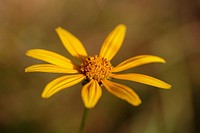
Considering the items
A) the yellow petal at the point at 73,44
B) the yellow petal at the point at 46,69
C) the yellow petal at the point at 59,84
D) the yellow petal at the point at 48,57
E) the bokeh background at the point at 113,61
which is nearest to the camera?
the yellow petal at the point at 59,84

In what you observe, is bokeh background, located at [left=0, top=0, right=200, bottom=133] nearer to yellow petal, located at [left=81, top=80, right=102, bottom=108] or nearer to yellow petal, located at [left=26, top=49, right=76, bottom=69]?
yellow petal, located at [left=26, top=49, right=76, bottom=69]

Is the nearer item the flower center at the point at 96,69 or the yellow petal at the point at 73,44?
the flower center at the point at 96,69

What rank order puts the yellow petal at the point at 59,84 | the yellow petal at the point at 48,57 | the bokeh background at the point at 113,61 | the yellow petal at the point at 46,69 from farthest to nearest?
1. the bokeh background at the point at 113,61
2. the yellow petal at the point at 48,57
3. the yellow petal at the point at 46,69
4. the yellow petal at the point at 59,84

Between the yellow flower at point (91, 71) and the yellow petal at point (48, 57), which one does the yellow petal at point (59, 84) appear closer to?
the yellow flower at point (91, 71)

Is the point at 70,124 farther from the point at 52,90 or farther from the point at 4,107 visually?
the point at 52,90

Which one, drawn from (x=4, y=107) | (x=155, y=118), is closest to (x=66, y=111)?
(x=4, y=107)

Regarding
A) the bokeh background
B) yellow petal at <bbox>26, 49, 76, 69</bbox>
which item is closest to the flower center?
yellow petal at <bbox>26, 49, 76, 69</bbox>

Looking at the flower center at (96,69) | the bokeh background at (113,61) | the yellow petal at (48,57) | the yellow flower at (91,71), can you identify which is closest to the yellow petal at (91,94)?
the yellow flower at (91,71)
